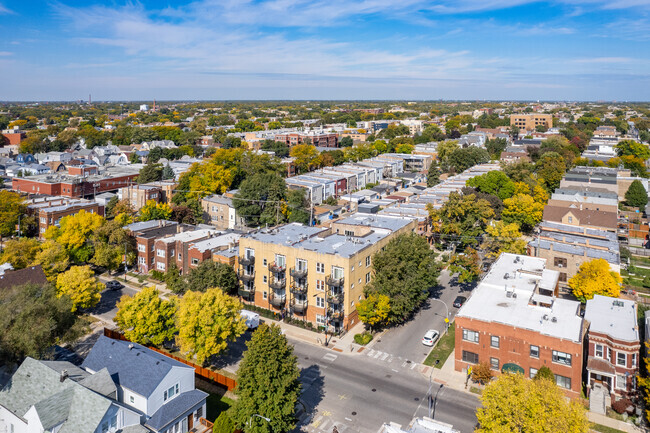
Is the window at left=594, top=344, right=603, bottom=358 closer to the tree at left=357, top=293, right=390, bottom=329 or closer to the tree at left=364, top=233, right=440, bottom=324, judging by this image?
the tree at left=364, top=233, right=440, bottom=324

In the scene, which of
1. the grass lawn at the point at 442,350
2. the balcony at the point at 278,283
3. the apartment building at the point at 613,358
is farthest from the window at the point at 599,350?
the balcony at the point at 278,283

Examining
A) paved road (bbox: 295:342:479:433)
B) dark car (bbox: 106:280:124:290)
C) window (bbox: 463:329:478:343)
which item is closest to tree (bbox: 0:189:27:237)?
dark car (bbox: 106:280:124:290)

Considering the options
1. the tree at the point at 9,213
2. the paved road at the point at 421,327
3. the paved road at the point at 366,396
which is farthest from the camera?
the tree at the point at 9,213

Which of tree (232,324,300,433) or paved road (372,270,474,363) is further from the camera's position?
paved road (372,270,474,363)

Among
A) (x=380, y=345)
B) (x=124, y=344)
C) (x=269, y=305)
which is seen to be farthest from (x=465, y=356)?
(x=124, y=344)

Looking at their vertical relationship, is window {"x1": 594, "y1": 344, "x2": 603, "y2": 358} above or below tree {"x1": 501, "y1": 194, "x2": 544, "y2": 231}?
below

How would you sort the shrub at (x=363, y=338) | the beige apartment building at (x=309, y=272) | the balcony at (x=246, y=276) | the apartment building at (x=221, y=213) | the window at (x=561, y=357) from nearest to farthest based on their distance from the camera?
the window at (x=561, y=357) < the shrub at (x=363, y=338) < the beige apartment building at (x=309, y=272) < the balcony at (x=246, y=276) < the apartment building at (x=221, y=213)

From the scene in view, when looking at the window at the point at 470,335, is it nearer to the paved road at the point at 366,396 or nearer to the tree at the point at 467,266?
the paved road at the point at 366,396
